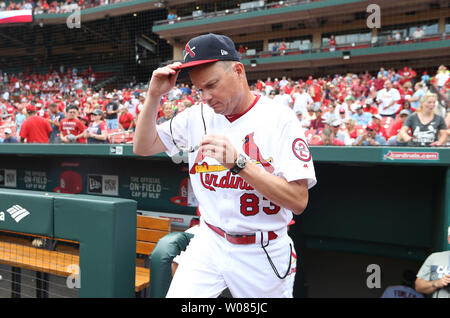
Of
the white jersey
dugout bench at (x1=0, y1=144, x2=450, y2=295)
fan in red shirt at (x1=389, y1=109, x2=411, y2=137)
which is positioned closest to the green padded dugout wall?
the white jersey

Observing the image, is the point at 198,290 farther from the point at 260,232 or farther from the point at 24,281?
A: the point at 24,281

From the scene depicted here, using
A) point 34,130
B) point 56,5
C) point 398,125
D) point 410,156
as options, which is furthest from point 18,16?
point 410,156

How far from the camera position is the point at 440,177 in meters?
2.81

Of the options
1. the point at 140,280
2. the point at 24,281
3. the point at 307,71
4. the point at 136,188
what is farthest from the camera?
the point at 307,71

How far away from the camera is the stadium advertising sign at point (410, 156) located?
2.44 m

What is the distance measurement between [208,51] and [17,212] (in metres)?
1.42

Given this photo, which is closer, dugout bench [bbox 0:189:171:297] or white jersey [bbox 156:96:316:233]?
white jersey [bbox 156:96:316:233]

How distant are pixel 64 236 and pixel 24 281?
277 cm

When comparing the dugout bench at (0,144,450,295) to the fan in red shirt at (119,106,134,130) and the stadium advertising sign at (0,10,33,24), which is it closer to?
the fan in red shirt at (119,106,134,130)

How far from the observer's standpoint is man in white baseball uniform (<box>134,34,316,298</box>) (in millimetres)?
1438

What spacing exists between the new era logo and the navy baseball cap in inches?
48.4
